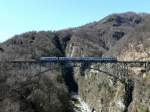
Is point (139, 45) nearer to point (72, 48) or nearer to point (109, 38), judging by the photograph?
point (72, 48)

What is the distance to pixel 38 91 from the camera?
55.3 metres

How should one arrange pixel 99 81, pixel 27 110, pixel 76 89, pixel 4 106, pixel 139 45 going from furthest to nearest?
pixel 76 89
pixel 99 81
pixel 139 45
pixel 27 110
pixel 4 106

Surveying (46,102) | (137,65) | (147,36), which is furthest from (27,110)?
(147,36)

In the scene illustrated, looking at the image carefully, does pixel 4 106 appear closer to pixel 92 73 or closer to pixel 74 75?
pixel 92 73

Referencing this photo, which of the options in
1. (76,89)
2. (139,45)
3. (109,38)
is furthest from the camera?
(109,38)

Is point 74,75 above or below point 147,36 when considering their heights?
below

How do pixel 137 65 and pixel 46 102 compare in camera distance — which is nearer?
pixel 46 102

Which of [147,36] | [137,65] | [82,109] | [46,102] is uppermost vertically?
[147,36]

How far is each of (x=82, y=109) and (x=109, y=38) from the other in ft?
267

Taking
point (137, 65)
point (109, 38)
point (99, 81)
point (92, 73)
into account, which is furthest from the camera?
point (109, 38)

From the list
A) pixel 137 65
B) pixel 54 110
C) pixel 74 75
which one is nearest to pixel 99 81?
pixel 137 65

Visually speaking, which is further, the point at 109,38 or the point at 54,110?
the point at 109,38

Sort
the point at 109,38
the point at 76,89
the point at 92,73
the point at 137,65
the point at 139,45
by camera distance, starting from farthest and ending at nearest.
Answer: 1. the point at 109,38
2. the point at 76,89
3. the point at 92,73
4. the point at 139,45
5. the point at 137,65

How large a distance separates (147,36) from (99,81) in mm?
13002
